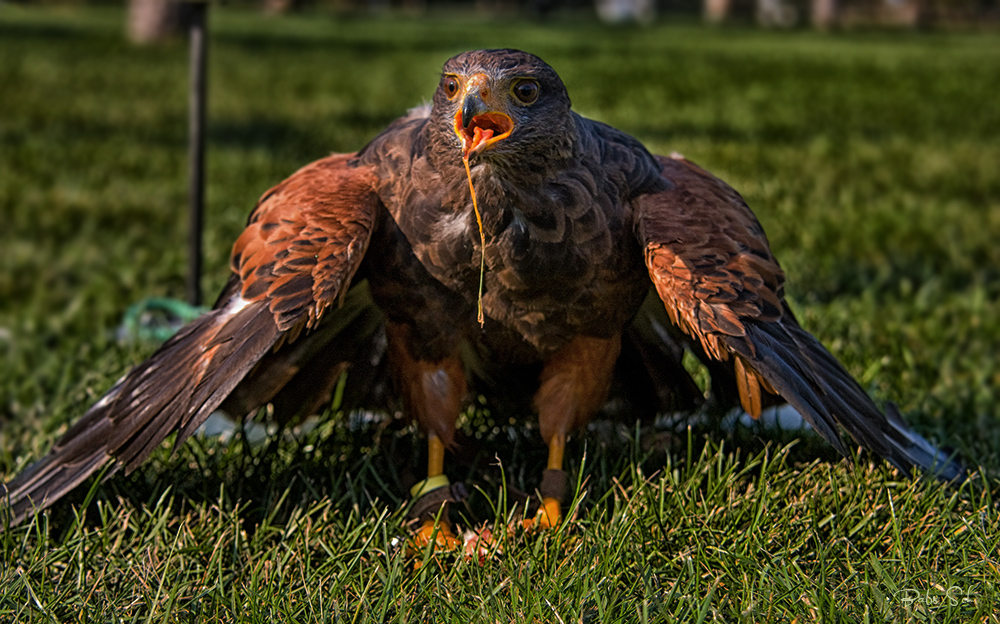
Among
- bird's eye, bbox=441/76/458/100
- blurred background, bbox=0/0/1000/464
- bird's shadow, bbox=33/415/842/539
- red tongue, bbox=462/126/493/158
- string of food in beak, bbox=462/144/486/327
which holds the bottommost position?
bird's shadow, bbox=33/415/842/539

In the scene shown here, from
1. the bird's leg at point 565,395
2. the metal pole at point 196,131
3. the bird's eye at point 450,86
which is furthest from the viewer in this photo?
the metal pole at point 196,131

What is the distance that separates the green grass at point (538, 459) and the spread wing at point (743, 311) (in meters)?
0.23

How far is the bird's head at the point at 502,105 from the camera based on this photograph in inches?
92.6

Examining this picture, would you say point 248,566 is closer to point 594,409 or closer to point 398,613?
point 398,613

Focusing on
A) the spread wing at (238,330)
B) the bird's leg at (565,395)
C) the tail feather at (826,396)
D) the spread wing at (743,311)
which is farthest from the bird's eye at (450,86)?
the tail feather at (826,396)

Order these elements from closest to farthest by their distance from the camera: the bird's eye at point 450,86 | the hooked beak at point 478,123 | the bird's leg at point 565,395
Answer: the hooked beak at point 478,123 → the bird's eye at point 450,86 → the bird's leg at point 565,395

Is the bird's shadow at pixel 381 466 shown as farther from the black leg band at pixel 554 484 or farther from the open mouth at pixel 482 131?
the open mouth at pixel 482 131

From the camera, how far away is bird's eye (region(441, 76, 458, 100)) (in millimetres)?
2422

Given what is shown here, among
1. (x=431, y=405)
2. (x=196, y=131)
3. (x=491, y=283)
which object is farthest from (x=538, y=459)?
(x=196, y=131)

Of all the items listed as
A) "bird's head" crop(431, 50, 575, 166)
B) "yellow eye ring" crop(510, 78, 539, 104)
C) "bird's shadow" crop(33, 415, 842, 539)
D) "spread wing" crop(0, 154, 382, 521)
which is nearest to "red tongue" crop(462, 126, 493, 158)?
"bird's head" crop(431, 50, 575, 166)

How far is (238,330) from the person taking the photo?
257cm

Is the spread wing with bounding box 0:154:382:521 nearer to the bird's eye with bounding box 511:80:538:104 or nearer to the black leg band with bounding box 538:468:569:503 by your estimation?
the bird's eye with bounding box 511:80:538:104

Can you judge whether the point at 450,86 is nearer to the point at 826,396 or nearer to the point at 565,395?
the point at 565,395

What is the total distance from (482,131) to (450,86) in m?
0.13
